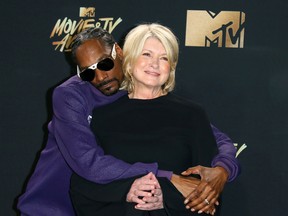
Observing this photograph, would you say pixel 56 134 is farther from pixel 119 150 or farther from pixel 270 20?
pixel 270 20

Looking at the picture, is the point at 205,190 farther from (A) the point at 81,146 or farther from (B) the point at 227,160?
(A) the point at 81,146

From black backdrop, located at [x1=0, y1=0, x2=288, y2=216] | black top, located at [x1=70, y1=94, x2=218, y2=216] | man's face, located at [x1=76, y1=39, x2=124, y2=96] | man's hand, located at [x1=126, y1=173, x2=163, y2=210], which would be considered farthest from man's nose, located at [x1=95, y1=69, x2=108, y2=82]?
black backdrop, located at [x1=0, y1=0, x2=288, y2=216]

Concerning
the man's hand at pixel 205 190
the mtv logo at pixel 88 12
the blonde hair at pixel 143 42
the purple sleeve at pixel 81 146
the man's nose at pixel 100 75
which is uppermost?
the mtv logo at pixel 88 12

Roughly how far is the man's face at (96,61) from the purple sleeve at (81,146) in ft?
0.27

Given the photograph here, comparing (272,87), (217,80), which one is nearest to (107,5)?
(217,80)

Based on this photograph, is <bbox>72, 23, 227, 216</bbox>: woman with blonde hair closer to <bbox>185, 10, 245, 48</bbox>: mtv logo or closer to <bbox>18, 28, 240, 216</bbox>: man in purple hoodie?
<bbox>18, 28, 240, 216</bbox>: man in purple hoodie

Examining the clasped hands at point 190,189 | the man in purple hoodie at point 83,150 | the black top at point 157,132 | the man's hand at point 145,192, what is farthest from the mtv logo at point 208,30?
the man's hand at point 145,192

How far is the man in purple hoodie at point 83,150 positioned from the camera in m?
1.75

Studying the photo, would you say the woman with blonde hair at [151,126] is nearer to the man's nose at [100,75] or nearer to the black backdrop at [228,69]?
the man's nose at [100,75]

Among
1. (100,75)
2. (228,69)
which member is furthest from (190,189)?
(228,69)

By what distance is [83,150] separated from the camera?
5.78ft

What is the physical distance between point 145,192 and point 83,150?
0.78 ft

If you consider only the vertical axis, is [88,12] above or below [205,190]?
above

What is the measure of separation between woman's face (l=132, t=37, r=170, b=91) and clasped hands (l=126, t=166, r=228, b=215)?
325 millimetres
